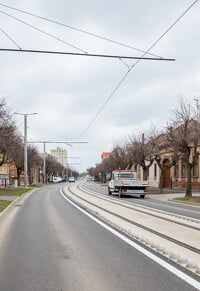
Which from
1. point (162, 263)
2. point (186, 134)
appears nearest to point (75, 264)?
point (162, 263)

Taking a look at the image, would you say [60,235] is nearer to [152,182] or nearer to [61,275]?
[61,275]

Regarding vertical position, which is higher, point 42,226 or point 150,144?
point 150,144

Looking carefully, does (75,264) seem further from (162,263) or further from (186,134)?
(186,134)

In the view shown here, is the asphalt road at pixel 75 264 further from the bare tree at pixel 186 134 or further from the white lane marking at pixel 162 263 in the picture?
the bare tree at pixel 186 134

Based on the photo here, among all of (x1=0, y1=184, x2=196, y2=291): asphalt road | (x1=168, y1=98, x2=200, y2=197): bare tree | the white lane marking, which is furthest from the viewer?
(x1=168, y1=98, x2=200, y2=197): bare tree

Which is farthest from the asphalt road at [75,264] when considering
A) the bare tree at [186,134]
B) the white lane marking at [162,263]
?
the bare tree at [186,134]

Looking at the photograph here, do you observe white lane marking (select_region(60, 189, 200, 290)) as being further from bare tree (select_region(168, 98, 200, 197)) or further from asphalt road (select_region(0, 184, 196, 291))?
bare tree (select_region(168, 98, 200, 197))

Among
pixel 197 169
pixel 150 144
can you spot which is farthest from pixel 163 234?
pixel 197 169

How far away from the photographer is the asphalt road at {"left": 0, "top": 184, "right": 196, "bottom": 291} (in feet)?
18.9

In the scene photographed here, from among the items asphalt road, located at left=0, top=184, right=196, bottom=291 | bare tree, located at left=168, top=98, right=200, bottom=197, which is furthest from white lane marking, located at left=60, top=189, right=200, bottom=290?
bare tree, located at left=168, top=98, right=200, bottom=197

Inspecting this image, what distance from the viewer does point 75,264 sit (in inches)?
281

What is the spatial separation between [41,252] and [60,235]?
7.71 feet

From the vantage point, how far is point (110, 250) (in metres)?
8.44

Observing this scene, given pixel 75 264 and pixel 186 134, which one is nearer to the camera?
pixel 75 264
